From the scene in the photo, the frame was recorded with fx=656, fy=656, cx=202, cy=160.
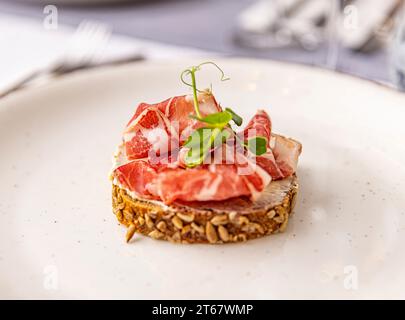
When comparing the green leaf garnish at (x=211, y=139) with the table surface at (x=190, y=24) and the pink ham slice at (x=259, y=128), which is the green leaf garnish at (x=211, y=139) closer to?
the pink ham slice at (x=259, y=128)

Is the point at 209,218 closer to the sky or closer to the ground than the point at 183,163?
closer to the ground

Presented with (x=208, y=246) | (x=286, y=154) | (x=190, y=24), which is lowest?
(x=208, y=246)

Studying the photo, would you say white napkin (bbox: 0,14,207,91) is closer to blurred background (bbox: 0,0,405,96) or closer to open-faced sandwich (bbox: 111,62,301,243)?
blurred background (bbox: 0,0,405,96)

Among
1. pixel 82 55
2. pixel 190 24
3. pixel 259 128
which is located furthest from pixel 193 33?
pixel 259 128

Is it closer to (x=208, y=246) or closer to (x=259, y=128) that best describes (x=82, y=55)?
(x=259, y=128)
